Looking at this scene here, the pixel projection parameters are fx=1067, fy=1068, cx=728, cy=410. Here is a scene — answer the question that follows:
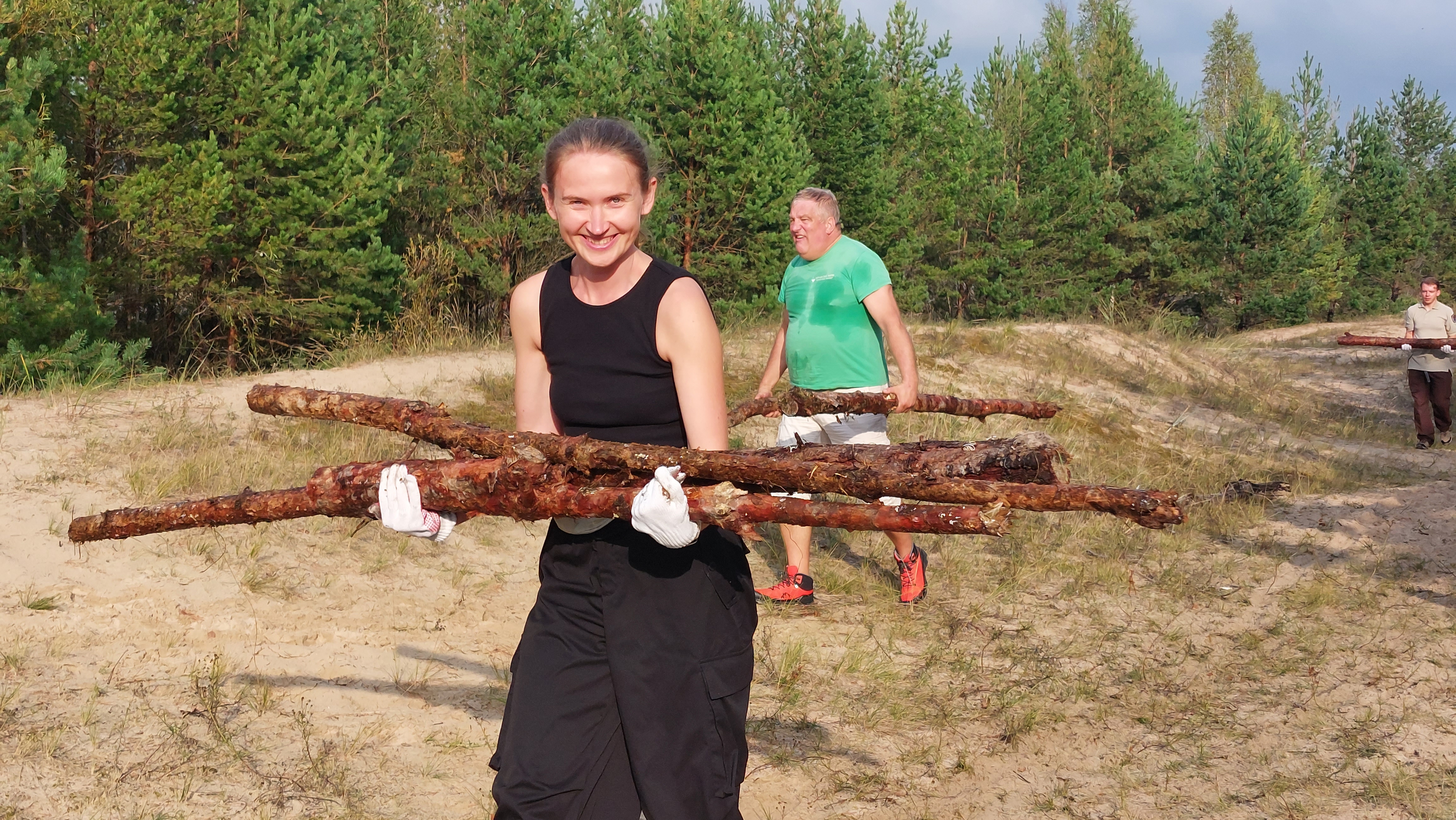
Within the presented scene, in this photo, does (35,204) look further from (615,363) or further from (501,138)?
(615,363)

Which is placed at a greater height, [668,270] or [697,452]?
[668,270]

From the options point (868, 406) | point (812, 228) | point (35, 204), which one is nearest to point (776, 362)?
point (812, 228)

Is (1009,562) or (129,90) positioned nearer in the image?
(1009,562)

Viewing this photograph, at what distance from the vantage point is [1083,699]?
5020mm

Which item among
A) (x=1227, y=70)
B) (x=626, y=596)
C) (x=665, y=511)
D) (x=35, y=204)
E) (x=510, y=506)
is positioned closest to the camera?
(x=665, y=511)

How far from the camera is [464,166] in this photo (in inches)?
627

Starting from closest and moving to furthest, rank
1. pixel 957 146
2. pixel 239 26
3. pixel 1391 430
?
pixel 239 26
pixel 1391 430
pixel 957 146

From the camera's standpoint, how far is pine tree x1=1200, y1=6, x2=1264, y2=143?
174 feet

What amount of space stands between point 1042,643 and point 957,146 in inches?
802

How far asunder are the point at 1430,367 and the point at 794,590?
10146 millimetres

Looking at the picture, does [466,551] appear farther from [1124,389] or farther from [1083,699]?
[1124,389]

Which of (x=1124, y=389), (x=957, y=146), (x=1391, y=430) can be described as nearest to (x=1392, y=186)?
(x=957, y=146)

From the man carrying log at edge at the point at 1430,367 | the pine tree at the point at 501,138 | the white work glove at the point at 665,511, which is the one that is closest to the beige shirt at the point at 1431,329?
the man carrying log at edge at the point at 1430,367

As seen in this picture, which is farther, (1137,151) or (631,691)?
(1137,151)
